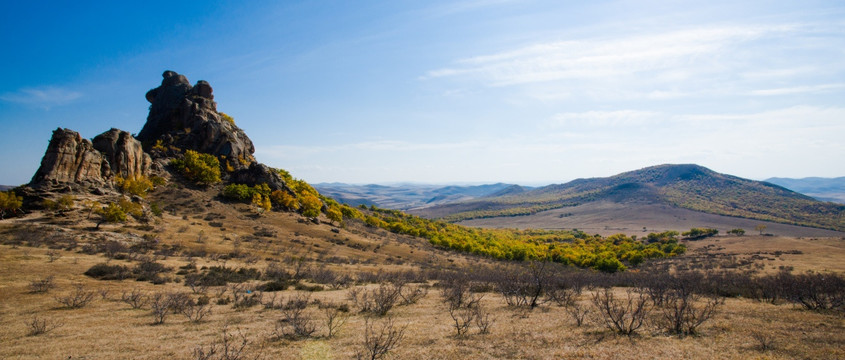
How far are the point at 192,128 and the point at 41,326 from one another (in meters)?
49.9

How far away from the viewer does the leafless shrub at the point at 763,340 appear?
27.1 ft

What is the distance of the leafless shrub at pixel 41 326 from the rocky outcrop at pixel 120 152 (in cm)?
3225

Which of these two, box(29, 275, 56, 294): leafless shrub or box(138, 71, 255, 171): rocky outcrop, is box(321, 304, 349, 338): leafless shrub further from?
box(138, 71, 255, 171): rocky outcrop

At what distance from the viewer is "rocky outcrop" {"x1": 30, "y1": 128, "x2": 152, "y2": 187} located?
28828 mm

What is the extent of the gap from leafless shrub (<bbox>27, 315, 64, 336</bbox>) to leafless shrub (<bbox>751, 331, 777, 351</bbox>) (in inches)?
733

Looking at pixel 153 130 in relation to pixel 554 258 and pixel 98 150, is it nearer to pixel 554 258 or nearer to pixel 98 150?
pixel 98 150

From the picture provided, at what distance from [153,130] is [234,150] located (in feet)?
49.0

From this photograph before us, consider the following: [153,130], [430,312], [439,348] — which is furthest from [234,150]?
[439,348]

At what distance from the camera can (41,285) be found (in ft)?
42.3

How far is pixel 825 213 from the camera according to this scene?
115m

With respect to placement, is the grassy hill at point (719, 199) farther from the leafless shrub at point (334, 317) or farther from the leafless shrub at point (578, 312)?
the leafless shrub at point (334, 317)

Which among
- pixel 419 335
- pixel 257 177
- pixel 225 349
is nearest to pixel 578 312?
pixel 419 335

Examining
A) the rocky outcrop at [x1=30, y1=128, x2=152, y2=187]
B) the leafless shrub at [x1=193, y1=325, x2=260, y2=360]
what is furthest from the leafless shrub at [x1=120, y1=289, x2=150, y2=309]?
the rocky outcrop at [x1=30, y1=128, x2=152, y2=187]

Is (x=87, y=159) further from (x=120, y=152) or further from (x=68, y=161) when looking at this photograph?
(x=120, y=152)
